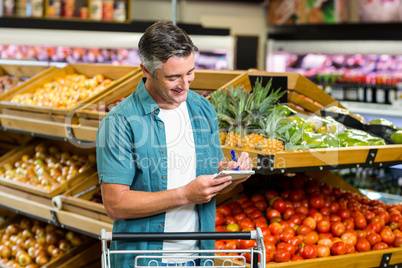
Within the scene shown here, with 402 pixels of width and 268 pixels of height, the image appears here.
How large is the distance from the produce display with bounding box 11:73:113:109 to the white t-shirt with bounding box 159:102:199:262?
2361 mm

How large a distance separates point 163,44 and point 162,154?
0.39 m

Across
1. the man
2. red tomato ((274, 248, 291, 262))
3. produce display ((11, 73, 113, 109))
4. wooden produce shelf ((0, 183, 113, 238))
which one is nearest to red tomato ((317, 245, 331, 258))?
red tomato ((274, 248, 291, 262))

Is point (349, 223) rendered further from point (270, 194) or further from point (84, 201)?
point (84, 201)

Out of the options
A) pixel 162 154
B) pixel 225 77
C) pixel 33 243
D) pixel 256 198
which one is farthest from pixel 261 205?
pixel 33 243

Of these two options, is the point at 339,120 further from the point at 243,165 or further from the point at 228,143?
the point at 243,165

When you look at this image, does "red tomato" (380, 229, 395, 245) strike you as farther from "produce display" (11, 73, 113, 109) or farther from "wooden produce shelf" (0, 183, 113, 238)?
"produce display" (11, 73, 113, 109)

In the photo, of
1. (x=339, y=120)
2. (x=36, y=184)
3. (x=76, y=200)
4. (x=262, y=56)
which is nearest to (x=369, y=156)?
(x=339, y=120)

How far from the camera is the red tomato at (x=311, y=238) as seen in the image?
2908 millimetres

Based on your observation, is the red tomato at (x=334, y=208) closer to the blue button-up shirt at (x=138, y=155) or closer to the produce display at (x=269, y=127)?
the produce display at (x=269, y=127)

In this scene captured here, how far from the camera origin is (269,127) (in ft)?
9.30

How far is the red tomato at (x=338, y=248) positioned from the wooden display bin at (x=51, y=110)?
189 centimetres

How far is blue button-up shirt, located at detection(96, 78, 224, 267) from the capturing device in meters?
1.84

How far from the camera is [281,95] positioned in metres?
3.08

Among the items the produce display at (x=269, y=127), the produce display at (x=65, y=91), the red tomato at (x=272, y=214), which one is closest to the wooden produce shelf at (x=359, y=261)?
the red tomato at (x=272, y=214)
